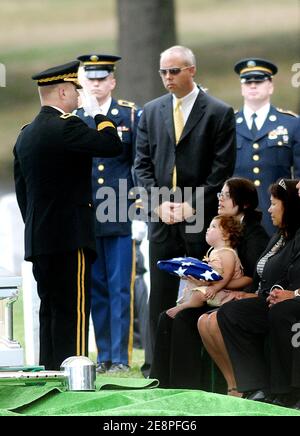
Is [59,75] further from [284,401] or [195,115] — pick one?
[284,401]

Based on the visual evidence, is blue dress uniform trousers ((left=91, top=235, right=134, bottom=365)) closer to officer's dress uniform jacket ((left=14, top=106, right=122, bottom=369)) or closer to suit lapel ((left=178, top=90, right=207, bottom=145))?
suit lapel ((left=178, top=90, right=207, bottom=145))

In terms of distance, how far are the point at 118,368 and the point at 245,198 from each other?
184cm

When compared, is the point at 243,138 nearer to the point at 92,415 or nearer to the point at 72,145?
the point at 72,145

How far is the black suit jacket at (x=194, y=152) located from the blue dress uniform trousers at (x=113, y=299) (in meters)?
0.71

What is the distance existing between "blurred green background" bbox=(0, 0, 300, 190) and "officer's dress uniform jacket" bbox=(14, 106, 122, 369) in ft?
17.9

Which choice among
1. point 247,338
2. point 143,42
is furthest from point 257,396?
point 143,42

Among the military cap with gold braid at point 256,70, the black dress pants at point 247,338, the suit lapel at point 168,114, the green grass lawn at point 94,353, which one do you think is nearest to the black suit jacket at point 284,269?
the black dress pants at point 247,338

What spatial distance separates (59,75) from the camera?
8375 mm

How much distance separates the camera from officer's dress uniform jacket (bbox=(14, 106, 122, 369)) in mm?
8344

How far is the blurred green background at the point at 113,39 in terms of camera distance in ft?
46.3

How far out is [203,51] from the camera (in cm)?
1454

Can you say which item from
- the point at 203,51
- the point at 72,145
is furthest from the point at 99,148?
the point at 203,51

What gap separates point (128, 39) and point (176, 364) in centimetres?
669

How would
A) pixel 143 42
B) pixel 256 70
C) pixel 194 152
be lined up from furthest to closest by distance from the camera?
pixel 143 42 < pixel 256 70 < pixel 194 152
